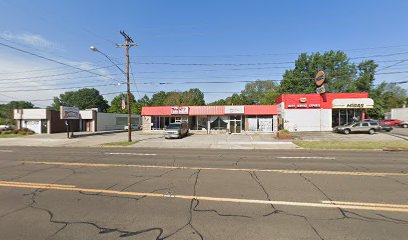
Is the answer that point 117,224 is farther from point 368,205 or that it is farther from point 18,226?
point 368,205

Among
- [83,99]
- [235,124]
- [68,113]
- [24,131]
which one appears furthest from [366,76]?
[83,99]

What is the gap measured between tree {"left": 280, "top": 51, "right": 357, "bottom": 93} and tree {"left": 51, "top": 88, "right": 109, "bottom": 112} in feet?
272

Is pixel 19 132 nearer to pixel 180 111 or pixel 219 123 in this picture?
pixel 180 111

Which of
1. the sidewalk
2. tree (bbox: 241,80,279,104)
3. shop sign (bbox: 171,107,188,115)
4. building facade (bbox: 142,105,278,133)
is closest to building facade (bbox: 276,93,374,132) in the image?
building facade (bbox: 142,105,278,133)

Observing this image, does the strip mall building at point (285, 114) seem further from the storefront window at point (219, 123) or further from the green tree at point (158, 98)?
the green tree at point (158, 98)

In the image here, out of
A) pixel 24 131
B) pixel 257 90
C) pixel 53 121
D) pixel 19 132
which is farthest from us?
pixel 257 90

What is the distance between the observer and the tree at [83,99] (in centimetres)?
10694

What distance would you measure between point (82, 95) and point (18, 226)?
384 feet

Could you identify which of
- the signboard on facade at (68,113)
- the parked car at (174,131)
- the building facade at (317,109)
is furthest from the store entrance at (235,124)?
the signboard on facade at (68,113)

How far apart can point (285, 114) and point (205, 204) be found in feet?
105

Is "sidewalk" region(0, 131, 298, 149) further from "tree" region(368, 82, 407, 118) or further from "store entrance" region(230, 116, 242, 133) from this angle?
"tree" region(368, 82, 407, 118)

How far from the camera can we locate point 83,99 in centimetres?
10725

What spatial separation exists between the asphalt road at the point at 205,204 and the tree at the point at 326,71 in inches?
2323

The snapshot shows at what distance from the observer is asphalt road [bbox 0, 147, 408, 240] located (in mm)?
4027
